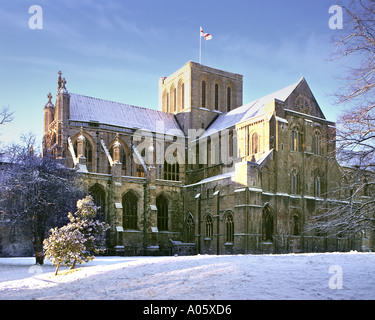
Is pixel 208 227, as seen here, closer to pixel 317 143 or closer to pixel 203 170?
pixel 203 170

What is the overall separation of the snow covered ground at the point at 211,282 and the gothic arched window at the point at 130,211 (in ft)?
68.0

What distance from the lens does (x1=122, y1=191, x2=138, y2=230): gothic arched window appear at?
3919 cm

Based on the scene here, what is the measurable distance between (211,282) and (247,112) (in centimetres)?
3186

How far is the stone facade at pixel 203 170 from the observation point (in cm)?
3481

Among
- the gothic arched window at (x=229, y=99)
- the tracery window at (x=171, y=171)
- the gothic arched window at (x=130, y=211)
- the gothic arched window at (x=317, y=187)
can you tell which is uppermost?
the gothic arched window at (x=229, y=99)

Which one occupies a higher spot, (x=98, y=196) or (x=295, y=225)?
(x=98, y=196)

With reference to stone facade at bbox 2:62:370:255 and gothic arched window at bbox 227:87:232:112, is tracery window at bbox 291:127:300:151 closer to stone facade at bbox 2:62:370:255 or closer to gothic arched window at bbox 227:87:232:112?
stone facade at bbox 2:62:370:255

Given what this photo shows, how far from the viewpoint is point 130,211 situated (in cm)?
3953

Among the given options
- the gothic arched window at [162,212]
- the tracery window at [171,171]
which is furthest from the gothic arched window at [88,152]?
the tracery window at [171,171]

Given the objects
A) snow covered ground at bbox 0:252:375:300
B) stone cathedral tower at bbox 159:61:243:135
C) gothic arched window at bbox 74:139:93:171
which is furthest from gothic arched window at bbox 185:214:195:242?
snow covered ground at bbox 0:252:375:300

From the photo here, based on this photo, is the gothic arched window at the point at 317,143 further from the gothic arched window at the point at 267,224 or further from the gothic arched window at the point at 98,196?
the gothic arched window at the point at 98,196

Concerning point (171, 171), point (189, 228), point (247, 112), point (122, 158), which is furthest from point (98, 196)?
point (247, 112)

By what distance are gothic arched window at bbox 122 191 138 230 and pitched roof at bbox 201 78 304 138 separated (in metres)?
11.1

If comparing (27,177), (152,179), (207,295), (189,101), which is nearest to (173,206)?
(152,179)
